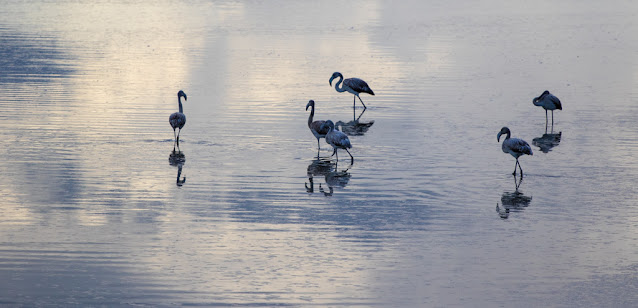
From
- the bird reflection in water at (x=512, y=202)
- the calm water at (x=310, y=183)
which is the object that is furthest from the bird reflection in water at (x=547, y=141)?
the bird reflection in water at (x=512, y=202)

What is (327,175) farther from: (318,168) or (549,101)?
(549,101)

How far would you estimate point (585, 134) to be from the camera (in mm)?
21484

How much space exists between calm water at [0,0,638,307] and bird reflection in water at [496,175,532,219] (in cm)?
6

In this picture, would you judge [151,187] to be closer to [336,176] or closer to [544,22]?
[336,176]

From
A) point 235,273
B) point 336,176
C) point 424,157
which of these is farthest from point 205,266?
point 424,157

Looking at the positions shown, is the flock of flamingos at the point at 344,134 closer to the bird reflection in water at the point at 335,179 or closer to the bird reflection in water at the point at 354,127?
the bird reflection in water at the point at 335,179

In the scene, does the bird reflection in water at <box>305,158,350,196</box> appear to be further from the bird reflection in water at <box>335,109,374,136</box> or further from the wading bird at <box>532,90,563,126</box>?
the wading bird at <box>532,90,563,126</box>

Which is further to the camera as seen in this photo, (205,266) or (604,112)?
(604,112)

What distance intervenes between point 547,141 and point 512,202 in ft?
19.2

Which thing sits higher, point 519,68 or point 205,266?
point 519,68

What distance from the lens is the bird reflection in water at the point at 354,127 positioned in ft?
71.9

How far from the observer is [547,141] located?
68.0 feet

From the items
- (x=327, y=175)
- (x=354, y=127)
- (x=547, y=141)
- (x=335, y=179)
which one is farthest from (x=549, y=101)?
(x=335, y=179)

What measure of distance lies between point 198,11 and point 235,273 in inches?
1955
